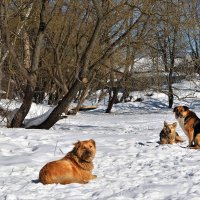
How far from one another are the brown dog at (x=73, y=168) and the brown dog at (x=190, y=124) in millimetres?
3884

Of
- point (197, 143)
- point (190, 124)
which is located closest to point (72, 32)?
point (190, 124)

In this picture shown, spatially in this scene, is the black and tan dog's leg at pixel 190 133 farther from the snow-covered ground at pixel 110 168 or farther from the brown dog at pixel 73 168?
the brown dog at pixel 73 168

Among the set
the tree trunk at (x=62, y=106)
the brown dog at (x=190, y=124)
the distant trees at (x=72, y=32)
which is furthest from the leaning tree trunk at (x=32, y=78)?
the brown dog at (x=190, y=124)

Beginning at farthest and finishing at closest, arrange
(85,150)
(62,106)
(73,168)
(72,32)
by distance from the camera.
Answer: (72,32)
(62,106)
(85,150)
(73,168)

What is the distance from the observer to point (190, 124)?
35.8 ft

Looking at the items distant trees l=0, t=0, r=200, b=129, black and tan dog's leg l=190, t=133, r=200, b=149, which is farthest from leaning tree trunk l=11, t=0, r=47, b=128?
black and tan dog's leg l=190, t=133, r=200, b=149

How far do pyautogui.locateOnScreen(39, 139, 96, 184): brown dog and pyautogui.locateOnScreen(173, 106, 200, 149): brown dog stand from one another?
3.88m

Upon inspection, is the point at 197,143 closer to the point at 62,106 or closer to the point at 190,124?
the point at 190,124

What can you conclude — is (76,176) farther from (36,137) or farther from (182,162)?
(36,137)

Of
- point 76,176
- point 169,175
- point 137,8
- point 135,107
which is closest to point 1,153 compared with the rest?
point 76,176

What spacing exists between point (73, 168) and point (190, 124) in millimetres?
4763

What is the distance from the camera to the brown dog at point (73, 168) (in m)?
6.76

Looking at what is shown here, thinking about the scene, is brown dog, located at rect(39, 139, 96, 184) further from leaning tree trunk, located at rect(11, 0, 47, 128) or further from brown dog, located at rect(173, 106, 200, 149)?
leaning tree trunk, located at rect(11, 0, 47, 128)

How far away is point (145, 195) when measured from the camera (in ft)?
20.0
